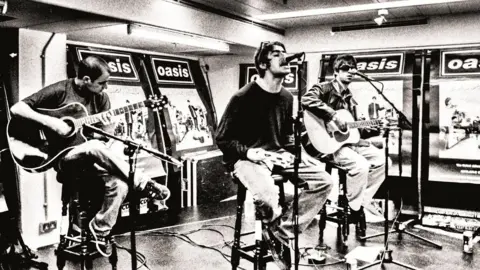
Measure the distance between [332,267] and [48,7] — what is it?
136 inches

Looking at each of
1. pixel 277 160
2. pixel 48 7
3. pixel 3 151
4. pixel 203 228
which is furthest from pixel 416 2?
pixel 3 151

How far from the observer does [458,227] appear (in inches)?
249

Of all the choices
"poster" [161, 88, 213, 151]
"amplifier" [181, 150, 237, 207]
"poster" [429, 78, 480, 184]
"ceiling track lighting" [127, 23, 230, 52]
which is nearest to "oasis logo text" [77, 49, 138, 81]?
"poster" [161, 88, 213, 151]

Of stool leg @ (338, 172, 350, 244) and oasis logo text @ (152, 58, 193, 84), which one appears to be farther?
oasis logo text @ (152, 58, 193, 84)

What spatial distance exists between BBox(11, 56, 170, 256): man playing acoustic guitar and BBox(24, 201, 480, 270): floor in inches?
30.3

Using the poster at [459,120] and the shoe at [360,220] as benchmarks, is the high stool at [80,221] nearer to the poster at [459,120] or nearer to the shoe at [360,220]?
the shoe at [360,220]

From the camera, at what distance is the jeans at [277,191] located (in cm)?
379

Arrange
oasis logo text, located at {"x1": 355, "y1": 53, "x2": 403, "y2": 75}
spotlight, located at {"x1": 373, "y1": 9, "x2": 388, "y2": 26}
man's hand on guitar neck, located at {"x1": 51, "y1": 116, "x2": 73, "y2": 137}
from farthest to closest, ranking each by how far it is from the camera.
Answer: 1. oasis logo text, located at {"x1": 355, "y1": 53, "x2": 403, "y2": 75}
2. spotlight, located at {"x1": 373, "y1": 9, "x2": 388, "y2": 26}
3. man's hand on guitar neck, located at {"x1": 51, "y1": 116, "x2": 73, "y2": 137}

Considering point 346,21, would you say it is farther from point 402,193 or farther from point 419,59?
point 402,193

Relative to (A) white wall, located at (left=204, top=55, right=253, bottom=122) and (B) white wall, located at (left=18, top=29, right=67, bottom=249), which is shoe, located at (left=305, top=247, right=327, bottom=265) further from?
(A) white wall, located at (left=204, top=55, right=253, bottom=122)

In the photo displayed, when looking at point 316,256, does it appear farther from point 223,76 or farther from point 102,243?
point 223,76

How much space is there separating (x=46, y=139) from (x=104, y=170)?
632mm

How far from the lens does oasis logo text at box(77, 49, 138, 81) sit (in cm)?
A: 669

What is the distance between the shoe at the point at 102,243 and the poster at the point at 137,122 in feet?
8.10
